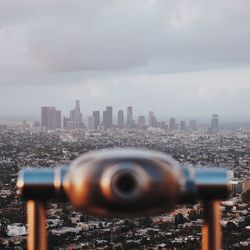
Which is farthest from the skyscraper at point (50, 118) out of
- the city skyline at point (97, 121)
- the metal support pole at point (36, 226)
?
the metal support pole at point (36, 226)

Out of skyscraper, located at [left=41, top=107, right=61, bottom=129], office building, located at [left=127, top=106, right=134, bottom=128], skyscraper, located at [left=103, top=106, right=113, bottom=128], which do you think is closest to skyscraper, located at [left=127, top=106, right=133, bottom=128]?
office building, located at [left=127, top=106, right=134, bottom=128]

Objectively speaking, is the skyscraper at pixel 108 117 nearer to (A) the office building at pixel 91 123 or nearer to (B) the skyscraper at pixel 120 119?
(B) the skyscraper at pixel 120 119

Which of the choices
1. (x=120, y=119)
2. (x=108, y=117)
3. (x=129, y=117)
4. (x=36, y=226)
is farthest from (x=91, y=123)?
(x=36, y=226)

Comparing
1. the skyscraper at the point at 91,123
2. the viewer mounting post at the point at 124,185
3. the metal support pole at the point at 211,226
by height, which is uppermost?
the skyscraper at the point at 91,123

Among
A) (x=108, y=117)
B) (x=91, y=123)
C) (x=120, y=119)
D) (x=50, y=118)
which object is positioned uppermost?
(x=108, y=117)

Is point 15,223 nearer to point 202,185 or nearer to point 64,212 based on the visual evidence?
point 64,212

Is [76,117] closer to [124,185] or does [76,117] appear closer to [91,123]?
[91,123]
